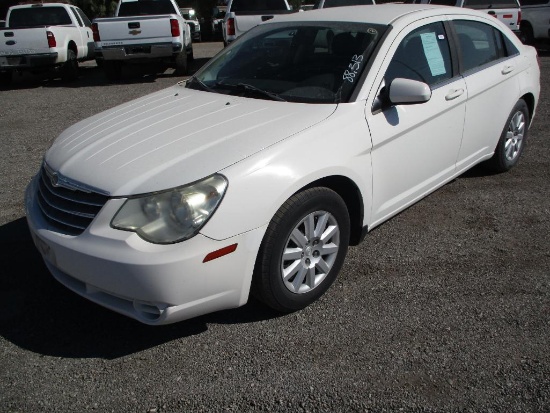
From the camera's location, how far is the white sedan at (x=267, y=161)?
2820 millimetres

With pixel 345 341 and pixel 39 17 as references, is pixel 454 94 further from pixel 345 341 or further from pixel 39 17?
pixel 39 17

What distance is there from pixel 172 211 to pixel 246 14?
11.5m

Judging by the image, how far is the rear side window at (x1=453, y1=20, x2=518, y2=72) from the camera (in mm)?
4512

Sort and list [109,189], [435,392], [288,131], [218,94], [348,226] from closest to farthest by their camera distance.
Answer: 1. [435,392]
2. [109,189]
3. [288,131]
4. [348,226]
5. [218,94]

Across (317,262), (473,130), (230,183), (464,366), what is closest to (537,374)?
(464,366)

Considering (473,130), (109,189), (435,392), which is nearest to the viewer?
(435,392)

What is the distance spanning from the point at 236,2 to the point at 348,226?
38.8 feet

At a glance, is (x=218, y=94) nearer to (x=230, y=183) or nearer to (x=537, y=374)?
(x=230, y=183)

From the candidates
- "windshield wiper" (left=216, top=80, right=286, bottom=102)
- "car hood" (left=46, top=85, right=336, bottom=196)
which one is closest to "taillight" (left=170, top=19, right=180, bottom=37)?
"windshield wiper" (left=216, top=80, right=286, bottom=102)

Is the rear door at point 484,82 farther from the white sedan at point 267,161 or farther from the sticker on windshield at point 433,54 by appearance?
the sticker on windshield at point 433,54

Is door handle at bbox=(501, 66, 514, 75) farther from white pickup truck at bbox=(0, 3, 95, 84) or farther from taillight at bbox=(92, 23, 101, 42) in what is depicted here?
white pickup truck at bbox=(0, 3, 95, 84)

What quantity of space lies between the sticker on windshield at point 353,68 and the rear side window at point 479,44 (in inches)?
44.3

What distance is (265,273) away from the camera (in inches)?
120

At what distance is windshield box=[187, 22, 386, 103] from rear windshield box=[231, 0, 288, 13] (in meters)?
9.86
